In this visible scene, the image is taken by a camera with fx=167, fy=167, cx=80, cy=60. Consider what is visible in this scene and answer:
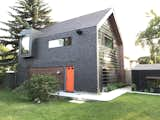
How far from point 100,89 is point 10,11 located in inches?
611

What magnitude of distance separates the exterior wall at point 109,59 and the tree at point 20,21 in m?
10.5

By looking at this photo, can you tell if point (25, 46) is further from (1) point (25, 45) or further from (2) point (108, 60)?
(2) point (108, 60)

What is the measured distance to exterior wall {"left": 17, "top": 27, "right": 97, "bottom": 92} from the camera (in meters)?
11.0

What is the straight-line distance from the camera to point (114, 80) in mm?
14195

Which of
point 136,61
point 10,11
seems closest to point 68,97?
point 136,61

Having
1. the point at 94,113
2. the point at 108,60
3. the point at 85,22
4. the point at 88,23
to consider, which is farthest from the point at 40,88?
the point at 85,22

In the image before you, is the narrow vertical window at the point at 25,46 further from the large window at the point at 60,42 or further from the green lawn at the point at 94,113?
the green lawn at the point at 94,113

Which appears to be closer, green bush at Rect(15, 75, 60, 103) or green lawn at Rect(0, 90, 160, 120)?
green lawn at Rect(0, 90, 160, 120)

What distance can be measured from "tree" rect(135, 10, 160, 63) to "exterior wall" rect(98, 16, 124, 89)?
5.69m

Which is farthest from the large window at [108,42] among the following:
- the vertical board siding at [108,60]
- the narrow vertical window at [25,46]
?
the narrow vertical window at [25,46]

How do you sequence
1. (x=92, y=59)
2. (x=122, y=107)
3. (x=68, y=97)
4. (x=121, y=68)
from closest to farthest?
(x=122, y=107), (x=68, y=97), (x=92, y=59), (x=121, y=68)

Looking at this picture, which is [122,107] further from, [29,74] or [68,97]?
[29,74]

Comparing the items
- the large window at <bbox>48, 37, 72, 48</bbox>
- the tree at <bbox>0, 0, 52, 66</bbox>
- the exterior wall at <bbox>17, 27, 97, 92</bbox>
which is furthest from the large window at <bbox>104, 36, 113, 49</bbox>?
the tree at <bbox>0, 0, 52, 66</bbox>

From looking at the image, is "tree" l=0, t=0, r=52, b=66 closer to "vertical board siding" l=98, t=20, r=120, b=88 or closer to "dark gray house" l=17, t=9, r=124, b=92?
"dark gray house" l=17, t=9, r=124, b=92
